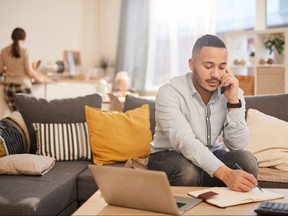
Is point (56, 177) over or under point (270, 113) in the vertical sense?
under

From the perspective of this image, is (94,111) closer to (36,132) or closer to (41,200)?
(36,132)

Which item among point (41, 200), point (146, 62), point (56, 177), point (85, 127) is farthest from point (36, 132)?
point (146, 62)

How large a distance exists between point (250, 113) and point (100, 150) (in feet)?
3.29

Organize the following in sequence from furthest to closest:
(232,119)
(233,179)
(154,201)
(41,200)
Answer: (232,119)
(41,200)
(233,179)
(154,201)

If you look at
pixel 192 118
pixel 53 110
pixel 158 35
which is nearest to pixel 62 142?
pixel 53 110

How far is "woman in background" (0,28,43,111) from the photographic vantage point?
578cm

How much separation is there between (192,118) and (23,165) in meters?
1.03

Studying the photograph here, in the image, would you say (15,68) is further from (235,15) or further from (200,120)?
(200,120)

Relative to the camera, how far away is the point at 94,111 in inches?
129

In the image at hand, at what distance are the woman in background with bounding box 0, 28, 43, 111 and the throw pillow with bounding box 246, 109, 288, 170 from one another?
3.36 meters

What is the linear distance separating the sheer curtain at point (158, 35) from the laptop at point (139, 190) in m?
5.03

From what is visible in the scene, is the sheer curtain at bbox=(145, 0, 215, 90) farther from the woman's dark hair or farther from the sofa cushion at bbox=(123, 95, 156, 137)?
the sofa cushion at bbox=(123, 95, 156, 137)

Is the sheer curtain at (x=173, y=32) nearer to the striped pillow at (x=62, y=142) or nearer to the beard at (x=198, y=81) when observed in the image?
the striped pillow at (x=62, y=142)

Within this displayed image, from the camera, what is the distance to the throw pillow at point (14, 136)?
10.2 feet
